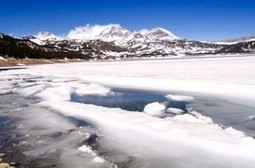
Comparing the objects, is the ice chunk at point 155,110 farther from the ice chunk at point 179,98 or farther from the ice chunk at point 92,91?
the ice chunk at point 92,91

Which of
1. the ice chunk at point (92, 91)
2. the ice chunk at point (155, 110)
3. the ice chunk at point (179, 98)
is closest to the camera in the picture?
the ice chunk at point (155, 110)

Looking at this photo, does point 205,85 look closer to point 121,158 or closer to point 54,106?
point 54,106

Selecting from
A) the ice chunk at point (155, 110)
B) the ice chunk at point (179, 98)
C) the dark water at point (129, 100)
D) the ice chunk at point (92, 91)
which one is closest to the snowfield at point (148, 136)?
the ice chunk at point (155, 110)

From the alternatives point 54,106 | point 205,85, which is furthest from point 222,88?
point 54,106

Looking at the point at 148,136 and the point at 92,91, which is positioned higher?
the point at 148,136

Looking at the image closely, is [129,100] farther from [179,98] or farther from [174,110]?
[174,110]

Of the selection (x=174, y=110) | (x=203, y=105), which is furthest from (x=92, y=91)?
(x=174, y=110)

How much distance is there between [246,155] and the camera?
9852 mm

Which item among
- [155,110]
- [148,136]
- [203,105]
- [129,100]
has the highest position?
[148,136]

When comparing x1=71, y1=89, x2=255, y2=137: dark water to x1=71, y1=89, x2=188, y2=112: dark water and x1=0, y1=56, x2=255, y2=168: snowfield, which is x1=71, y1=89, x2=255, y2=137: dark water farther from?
x1=0, y1=56, x2=255, y2=168: snowfield

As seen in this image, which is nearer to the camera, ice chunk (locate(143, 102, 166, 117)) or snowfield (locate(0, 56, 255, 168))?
snowfield (locate(0, 56, 255, 168))

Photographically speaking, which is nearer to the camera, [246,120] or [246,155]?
[246,155]

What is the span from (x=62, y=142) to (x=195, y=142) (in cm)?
457

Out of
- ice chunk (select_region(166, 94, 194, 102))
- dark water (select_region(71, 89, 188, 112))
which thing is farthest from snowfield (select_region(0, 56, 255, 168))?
ice chunk (select_region(166, 94, 194, 102))
